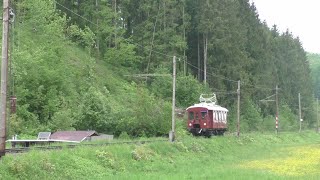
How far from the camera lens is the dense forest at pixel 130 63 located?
36.7 m

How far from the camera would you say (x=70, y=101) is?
39.5 meters

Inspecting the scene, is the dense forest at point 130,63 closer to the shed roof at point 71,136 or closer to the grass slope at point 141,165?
the shed roof at point 71,136

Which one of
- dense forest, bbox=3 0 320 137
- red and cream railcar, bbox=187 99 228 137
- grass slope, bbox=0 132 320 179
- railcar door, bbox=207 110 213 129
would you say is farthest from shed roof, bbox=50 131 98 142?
railcar door, bbox=207 110 213 129

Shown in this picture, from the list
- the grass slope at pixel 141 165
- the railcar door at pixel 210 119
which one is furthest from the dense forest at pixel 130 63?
the grass slope at pixel 141 165

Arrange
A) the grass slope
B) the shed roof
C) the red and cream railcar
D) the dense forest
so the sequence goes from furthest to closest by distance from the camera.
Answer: the red and cream railcar, the dense forest, the shed roof, the grass slope

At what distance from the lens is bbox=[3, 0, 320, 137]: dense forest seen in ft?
120

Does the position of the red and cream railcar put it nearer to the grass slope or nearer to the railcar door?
the railcar door

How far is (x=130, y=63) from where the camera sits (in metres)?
60.0

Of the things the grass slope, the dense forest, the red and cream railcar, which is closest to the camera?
the grass slope

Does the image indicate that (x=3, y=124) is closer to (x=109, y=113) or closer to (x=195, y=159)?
(x=195, y=159)

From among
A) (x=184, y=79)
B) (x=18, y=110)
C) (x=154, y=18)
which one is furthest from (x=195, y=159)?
(x=154, y=18)

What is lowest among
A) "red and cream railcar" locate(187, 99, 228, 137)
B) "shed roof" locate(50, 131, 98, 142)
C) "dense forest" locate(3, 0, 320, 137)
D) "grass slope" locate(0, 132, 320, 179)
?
"grass slope" locate(0, 132, 320, 179)

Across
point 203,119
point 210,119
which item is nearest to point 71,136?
point 203,119

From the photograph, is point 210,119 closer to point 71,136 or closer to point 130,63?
point 71,136
